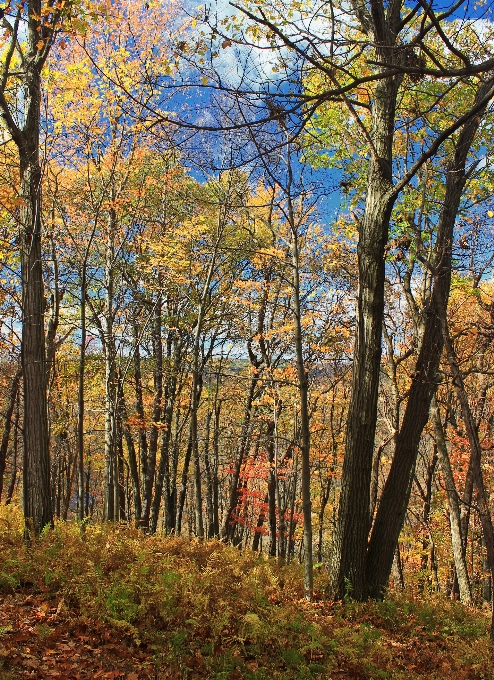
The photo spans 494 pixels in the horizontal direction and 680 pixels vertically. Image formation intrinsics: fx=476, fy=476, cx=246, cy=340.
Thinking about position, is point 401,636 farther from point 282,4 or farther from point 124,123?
point 124,123

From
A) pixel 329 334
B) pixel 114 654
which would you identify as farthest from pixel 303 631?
pixel 329 334

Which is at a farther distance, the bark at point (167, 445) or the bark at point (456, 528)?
the bark at point (167, 445)

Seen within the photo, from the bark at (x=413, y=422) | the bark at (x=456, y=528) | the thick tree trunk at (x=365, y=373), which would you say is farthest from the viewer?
the bark at (x=456, y=528)

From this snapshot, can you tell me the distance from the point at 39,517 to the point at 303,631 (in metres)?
4.09

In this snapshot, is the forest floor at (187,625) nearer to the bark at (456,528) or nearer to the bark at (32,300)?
the bark at (32,300)

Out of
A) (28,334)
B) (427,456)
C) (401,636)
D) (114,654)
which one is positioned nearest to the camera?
(114,654)

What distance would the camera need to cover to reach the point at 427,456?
18.0 meters

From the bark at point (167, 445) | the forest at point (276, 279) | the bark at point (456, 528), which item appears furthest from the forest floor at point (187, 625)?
the bark at point (167, 445)

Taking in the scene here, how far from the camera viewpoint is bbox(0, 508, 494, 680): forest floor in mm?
4051

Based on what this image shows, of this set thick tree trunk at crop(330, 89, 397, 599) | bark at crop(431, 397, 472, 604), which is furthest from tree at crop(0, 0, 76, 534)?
bark at crop(431, 397, 472, 604)

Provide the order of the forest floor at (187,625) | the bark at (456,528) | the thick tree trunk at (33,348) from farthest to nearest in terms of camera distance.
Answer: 1. the bark at (456,528)
2. the thick tree trunk at (33,348)
3. the forest floor at (187,625)

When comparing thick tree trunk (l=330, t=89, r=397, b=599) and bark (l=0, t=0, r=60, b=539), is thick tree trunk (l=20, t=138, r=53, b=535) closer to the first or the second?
bark (l=0, t=0, r=60, b=539)

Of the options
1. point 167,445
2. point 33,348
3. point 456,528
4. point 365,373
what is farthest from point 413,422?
point 167,445

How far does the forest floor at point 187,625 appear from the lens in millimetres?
4051
